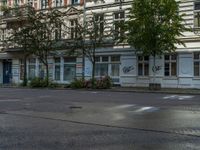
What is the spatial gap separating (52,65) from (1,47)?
880 cm

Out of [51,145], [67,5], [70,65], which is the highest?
[67,5]

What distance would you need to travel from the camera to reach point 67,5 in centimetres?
4172

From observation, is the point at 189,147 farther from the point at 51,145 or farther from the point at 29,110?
the point at 29,110

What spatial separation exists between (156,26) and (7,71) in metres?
24.2

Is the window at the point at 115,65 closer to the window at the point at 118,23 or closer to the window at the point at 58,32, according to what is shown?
the window at the point at 118,23

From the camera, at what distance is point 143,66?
1393 inches

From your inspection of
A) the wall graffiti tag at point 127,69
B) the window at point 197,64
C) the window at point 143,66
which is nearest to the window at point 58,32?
the wall graffiti tag at point 127,69

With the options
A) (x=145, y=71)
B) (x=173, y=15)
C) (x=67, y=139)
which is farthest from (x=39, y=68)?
(x=67, y=139)

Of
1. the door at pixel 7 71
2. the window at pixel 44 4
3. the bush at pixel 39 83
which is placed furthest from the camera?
the door at pixel 7 71

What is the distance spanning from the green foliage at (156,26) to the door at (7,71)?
21.6m

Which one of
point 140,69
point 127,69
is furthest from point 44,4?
point 140,69

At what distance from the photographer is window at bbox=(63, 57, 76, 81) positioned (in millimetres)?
40562

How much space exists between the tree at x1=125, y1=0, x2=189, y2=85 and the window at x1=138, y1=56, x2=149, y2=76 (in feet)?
Answer: 14.4

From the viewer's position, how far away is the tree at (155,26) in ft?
97.7
